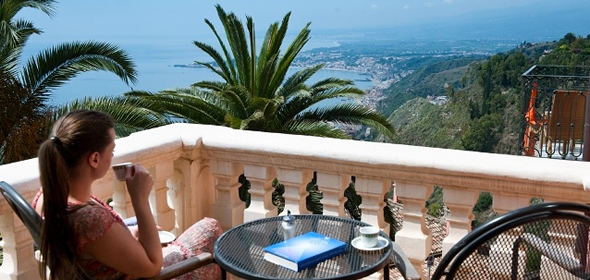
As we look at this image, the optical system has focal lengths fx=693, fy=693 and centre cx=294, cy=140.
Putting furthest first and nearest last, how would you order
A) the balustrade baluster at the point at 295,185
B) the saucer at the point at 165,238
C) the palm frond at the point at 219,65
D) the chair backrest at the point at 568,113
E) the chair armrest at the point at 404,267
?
the palm frond at the point at 219,65
the chair backrest at the point at 568,113
the balustrade baluster at the point at 295,185
the saucer at the point at 165,238
the chair armrest at the point at 404,267

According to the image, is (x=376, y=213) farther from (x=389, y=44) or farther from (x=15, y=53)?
(x=389, y=44)

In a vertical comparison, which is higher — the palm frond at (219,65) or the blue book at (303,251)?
the blue book at (303,251)

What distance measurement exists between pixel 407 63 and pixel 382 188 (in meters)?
48.0

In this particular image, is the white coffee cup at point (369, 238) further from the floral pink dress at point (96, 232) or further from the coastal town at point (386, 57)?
the coastal town at point (386, 57)

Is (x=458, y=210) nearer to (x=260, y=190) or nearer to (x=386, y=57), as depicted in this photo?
(x=260, y=190)

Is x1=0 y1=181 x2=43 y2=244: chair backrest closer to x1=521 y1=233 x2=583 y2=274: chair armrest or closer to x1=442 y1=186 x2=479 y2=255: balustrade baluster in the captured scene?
x1=521 y1=233 x2=583 y2=274: chair armrest

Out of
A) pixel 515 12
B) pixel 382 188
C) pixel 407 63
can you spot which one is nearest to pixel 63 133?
pixel 382 188

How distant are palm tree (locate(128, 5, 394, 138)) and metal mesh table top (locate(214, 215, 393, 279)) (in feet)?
31.7

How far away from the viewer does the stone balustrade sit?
307cm

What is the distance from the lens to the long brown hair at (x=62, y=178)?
2.26 metres

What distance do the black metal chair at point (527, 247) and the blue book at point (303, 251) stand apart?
44 cm

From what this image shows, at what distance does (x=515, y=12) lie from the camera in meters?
89.2

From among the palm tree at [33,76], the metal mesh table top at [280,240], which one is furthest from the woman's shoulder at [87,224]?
the palm tree at [33,76]

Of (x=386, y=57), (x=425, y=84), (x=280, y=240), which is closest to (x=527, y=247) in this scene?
(x=280, y=240)
